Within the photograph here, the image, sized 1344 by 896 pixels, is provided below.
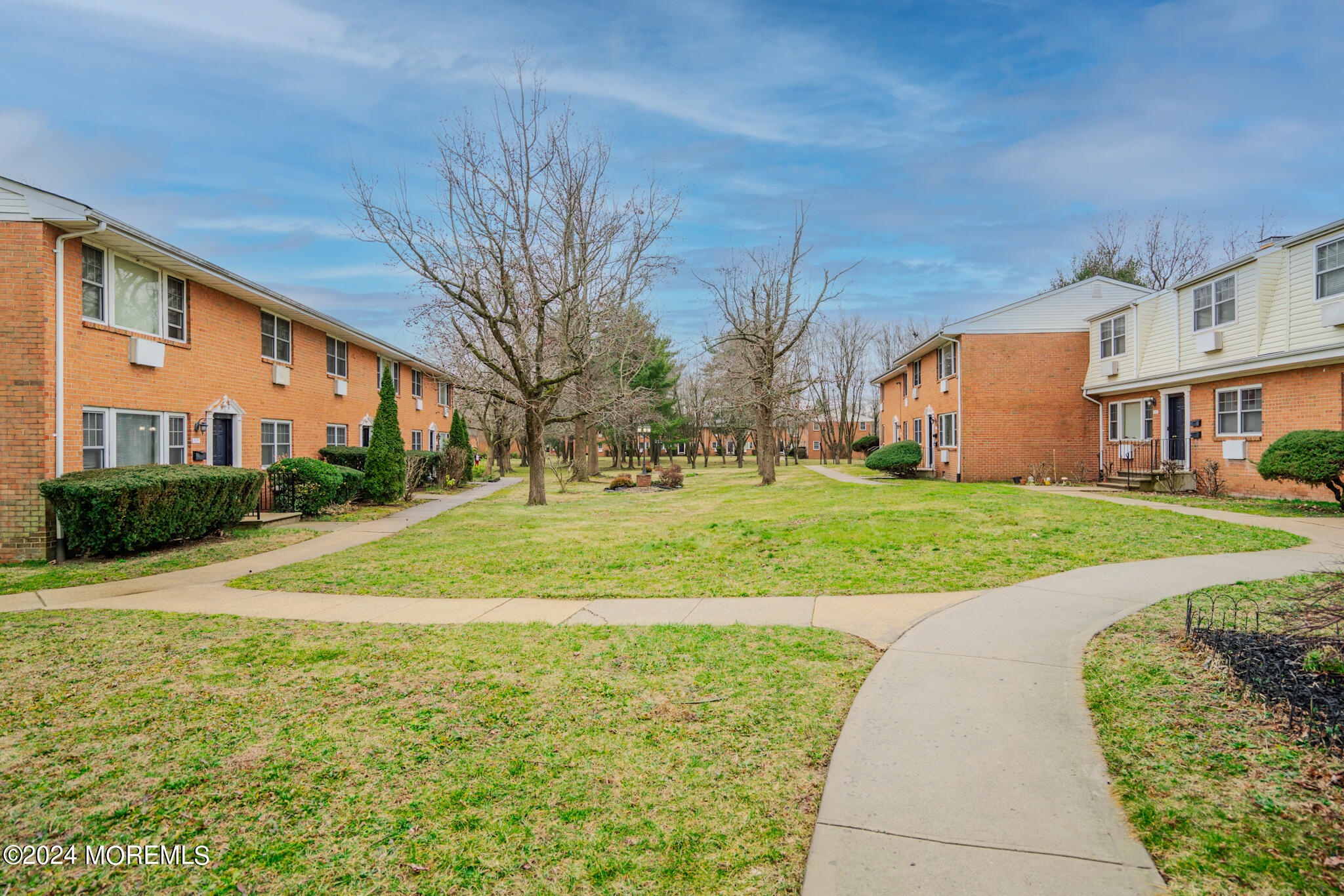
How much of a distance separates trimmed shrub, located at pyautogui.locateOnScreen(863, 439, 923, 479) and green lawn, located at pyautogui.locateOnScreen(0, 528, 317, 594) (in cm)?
1889

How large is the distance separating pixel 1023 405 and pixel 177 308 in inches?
905

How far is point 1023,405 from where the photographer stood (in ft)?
68.6

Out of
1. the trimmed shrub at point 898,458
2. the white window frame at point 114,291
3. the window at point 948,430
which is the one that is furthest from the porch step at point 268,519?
the window at point 948,430

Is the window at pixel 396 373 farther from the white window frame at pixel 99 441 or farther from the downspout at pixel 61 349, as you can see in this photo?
the downspout at pixel 61 349

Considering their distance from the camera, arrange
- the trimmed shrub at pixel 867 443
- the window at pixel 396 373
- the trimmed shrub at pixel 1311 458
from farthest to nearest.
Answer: the trimmed shrub at pixel 867 443 → the window at pixel 396 373 → the trimmed shrub at pixel 1311 458

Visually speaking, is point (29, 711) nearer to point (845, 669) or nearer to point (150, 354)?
point (845, 669)

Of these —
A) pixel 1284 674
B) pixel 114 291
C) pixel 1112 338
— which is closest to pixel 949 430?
pixel 1112 338

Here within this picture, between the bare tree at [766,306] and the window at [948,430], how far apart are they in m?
5.58

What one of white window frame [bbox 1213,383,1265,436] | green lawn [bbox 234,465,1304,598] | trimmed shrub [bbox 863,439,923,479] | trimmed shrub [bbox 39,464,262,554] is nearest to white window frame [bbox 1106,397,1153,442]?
white window frame [bbox 1213,383,1265,436]

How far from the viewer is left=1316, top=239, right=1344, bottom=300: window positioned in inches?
514

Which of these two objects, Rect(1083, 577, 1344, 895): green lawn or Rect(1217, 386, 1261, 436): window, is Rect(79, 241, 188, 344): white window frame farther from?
Rect(1217, 386, 1261, 436): window

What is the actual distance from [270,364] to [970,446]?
2062 centimetres

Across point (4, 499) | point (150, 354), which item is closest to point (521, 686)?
point (4, 499)

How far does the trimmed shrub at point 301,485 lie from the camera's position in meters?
14.8
